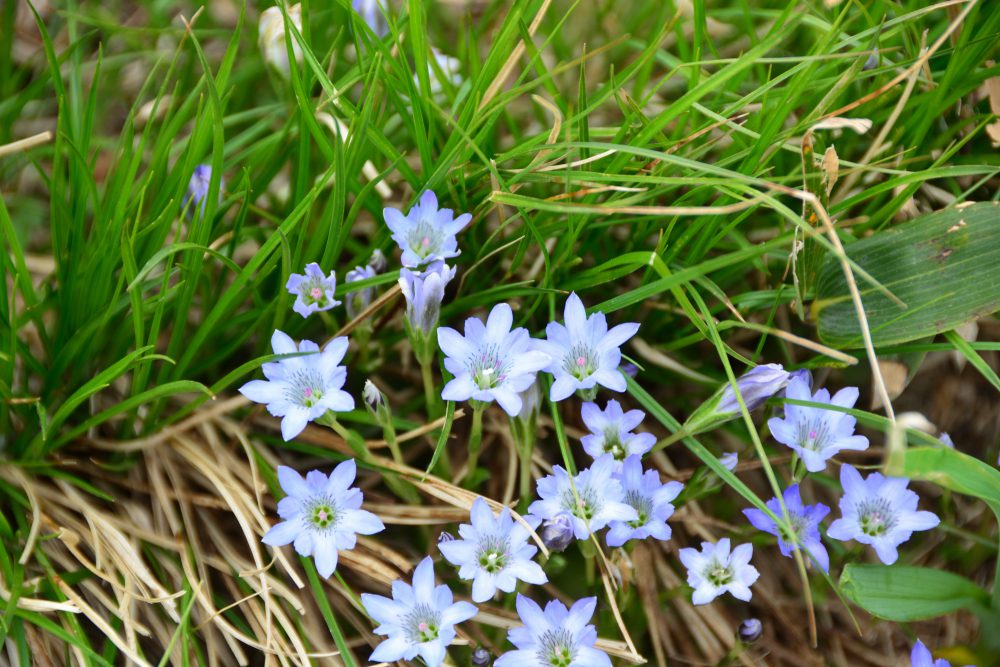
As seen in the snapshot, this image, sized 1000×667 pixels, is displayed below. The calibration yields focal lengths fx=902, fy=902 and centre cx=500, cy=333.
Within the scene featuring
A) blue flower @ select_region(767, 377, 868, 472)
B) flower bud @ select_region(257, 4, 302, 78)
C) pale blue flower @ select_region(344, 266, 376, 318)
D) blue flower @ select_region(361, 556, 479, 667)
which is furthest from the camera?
flower bud @ select_region(257, 4, 302, 78)

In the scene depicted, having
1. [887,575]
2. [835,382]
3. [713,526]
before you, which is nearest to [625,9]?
[835,382]

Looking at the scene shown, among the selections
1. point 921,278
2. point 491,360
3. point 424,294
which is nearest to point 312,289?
point 424,294

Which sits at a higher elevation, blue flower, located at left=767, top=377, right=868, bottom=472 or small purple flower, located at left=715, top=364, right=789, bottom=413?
small purple flower, located at left=715, top=364, right=789, bottom=413

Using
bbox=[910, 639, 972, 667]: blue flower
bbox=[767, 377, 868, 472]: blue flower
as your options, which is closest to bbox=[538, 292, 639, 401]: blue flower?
bbox=[767, 377, 868, 472]: blue flower

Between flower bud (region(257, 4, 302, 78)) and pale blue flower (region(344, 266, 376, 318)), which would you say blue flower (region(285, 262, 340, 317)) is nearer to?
pale blue flower (region(344, 266, 376, 318))

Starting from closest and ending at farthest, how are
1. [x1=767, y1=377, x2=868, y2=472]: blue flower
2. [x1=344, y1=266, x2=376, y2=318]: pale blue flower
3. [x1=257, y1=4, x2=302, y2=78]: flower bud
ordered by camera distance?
[x1=767, y1=377, x2=868, y2=472]: blue flower
[x1=344, y1=266, x2=376, y2=318]: pale blue flower
[x1=257, y1=4, x2=302, y2=78]: flower bud

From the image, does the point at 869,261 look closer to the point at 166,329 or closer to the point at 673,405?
the point at 673,405

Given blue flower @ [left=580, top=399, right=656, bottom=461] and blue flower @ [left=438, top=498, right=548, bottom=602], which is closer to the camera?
blue flower @ [left=438, top=498, right=548, bottom=602]
